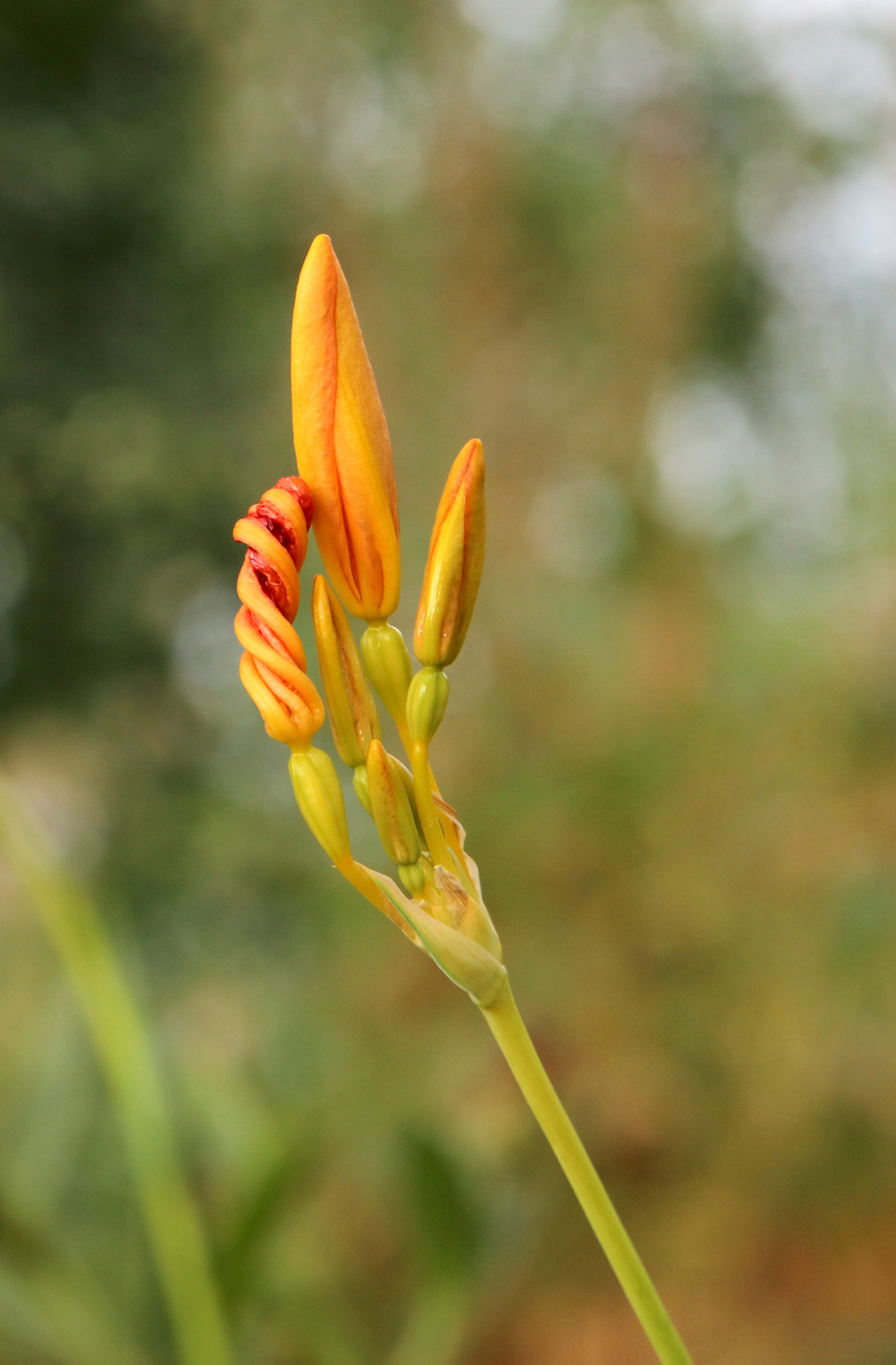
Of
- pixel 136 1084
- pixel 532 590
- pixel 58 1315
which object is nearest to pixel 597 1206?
pixel 136 1084

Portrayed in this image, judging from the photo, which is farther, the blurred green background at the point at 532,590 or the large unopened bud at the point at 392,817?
the blurred green background at the point at 532,590

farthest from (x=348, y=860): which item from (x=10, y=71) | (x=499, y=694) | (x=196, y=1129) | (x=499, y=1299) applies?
(x=10, y=71)

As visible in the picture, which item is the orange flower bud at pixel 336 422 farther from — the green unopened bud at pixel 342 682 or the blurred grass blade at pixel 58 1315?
the blurred grass blade at pixel 58 1315

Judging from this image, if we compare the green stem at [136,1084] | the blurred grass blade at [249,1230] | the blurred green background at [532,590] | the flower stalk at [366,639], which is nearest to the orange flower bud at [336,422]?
the flower stalk at [366,639]

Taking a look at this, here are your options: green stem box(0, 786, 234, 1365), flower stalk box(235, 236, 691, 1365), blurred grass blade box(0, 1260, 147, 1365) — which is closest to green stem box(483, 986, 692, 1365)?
flower stalk box(235, 236, 691, 1365)

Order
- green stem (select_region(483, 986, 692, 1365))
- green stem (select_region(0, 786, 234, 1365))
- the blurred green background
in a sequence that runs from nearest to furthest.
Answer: green stem (select_region(483, 986, 692, 1365)) < green stem (select_region(0, 786, 234, 1365)) < the blurred green background

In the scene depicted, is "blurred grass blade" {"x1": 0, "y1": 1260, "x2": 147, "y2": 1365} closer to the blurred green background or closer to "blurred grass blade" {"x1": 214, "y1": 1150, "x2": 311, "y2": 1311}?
"blurred grass blade" {"x1": 214, "y1": 1150, "x2": 311, "y2": 1311}

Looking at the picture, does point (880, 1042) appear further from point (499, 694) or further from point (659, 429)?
point (659, 429)
